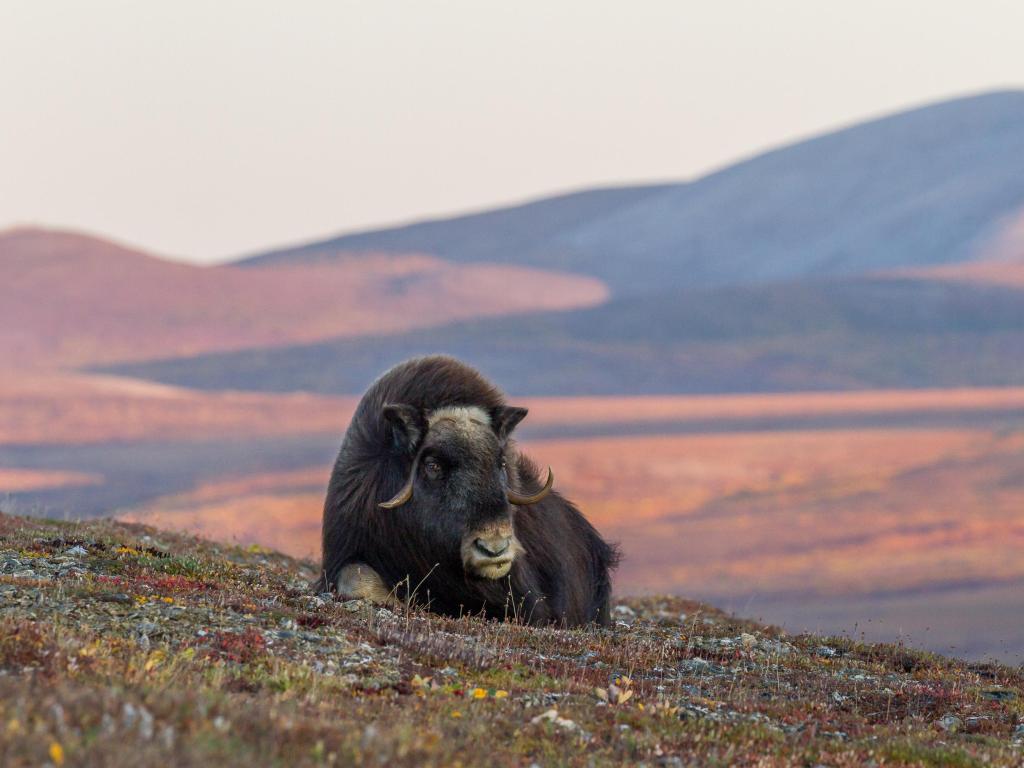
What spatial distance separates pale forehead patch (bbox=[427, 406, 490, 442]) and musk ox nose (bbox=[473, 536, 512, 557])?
1.15 meters

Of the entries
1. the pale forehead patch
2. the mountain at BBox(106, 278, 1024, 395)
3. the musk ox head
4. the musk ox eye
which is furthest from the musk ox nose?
the mountain at BBox(106, 278, 1024, 395)

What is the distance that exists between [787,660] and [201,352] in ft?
492

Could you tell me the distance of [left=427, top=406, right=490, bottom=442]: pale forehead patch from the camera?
15.5 meters

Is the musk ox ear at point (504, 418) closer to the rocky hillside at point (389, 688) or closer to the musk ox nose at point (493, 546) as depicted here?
the musk ox nose at point (493, 546)

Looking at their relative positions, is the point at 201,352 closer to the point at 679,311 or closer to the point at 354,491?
the point at 679,311

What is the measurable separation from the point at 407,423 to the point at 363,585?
5.42 feet

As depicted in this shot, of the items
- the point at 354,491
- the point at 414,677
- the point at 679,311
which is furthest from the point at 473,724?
the point at 679,311

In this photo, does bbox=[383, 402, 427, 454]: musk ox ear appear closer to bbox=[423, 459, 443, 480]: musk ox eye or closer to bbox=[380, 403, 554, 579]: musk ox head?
bbox=[380, 403, 554, 579]: musk ox head

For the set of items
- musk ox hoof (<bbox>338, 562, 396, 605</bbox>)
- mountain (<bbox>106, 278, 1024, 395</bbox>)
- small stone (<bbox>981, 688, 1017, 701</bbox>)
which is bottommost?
small stone (<bbox>981, 688, 1017, 701</bbox>)

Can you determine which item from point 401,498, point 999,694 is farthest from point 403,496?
point 999,694

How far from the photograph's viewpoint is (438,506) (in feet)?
49.7

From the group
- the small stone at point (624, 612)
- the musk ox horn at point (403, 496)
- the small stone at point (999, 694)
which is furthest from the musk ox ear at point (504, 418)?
the small stone at point (624, 612)

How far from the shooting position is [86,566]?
15.5 metres

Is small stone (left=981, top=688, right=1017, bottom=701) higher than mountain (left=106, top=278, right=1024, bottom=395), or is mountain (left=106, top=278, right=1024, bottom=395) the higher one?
mountain (left=106, top=278, right=1024, bottom=395)
